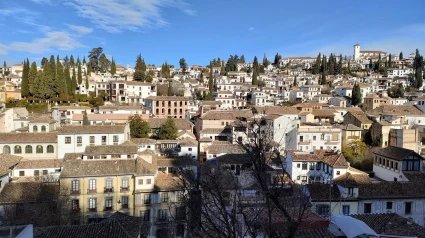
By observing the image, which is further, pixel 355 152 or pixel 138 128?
pixel 138 128

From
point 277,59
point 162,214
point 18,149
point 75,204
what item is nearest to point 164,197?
point 162,214

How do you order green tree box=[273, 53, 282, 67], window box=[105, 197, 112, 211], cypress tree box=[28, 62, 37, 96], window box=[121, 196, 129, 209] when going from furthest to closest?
green tree box=[273, 53, 282, 67]
cypress tree box=[28, 62, 37, 96]
window box=[121, 196, 129, 209]
window box=[105, 197, 112, 211]

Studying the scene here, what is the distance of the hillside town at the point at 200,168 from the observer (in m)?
10.1

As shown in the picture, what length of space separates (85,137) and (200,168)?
69.2 feet

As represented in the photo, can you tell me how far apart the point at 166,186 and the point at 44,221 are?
29.4ft

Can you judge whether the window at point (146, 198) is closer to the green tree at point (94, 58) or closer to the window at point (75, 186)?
the window at point (75, 186)

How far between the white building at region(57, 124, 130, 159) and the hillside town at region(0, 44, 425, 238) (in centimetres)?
11

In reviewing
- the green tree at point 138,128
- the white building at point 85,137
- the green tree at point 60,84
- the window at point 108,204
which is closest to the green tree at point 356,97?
the green tree at point 138,128

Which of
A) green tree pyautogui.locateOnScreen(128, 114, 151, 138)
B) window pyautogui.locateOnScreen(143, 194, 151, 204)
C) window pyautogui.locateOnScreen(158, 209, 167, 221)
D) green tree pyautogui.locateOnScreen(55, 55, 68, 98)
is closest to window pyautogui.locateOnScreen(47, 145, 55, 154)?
green tree pyautogui.locateOnScreen(128, 114, 151, 138)

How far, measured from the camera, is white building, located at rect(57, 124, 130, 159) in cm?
3634

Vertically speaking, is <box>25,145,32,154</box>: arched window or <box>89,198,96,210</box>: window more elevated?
<box>25,145,32,154</box>: arched window

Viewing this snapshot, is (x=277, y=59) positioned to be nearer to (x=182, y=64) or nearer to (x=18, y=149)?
(x=182, y=64)

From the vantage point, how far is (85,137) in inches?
1459

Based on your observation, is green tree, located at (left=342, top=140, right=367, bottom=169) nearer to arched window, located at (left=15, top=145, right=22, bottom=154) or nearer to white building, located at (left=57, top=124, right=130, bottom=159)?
A: white building, located at (left=57, top=124, right=130, bottom=159)
